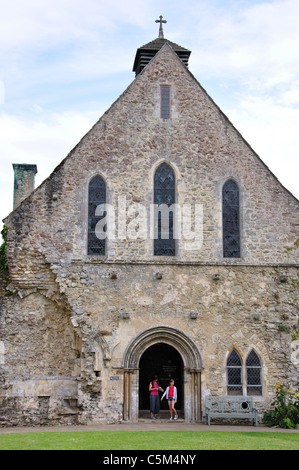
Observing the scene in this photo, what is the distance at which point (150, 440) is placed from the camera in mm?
14367

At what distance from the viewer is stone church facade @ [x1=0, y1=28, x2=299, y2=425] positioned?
62.8ft

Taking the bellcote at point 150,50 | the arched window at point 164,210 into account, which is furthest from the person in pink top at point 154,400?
the bellcote at point 150,50

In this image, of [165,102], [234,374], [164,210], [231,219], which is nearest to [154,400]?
[234,374]

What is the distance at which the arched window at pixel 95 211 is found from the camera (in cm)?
2006

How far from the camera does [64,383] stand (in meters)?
19.2

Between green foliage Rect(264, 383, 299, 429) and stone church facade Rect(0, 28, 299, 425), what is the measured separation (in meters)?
0.32

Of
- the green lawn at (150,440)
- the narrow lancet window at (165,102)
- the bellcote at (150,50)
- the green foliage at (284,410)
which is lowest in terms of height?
the green lawn at (150,440)

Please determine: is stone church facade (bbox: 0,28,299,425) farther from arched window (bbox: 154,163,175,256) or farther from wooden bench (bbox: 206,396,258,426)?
wooden bench (bbox: 206,396,258,426)

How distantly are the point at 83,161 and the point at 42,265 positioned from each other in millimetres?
3593

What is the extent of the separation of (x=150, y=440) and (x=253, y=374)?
617 centimetres

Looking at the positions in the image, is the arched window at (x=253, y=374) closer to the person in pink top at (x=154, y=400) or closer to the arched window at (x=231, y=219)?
the person in pink top at (x=154, y=400)

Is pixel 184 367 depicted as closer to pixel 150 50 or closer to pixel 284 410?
pixel 284 410

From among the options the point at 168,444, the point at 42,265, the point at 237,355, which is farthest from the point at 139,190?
the point at 168,444

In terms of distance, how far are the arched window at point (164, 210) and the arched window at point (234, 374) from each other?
3735 mm
